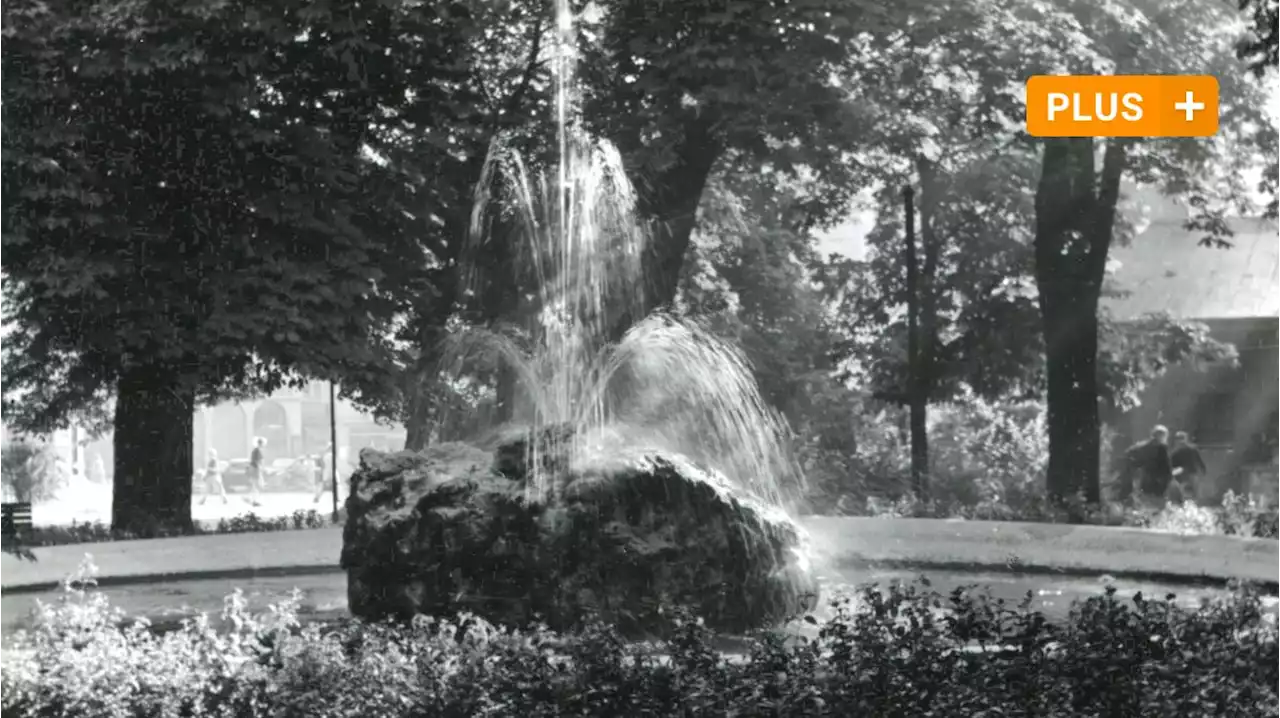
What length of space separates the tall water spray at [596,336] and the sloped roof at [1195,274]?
544 cm

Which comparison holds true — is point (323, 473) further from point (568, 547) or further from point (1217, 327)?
point (568, 547)

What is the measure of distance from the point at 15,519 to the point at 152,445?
2341mm

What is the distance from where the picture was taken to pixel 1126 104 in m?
13.4

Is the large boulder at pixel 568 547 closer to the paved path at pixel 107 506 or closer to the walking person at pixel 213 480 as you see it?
the paved path at pixel 107 506

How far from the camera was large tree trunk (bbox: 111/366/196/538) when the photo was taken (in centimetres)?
1460

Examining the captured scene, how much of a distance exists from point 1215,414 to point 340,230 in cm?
1296

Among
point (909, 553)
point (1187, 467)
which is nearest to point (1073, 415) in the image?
point (1187, 467)

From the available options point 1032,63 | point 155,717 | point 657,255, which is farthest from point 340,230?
point 155,717

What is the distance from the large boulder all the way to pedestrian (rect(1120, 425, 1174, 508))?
340 inches

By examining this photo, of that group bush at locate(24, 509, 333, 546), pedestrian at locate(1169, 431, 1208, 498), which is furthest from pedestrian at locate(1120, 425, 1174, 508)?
bush at locate(24, 509, 333, 546)

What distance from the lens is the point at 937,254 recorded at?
19.4 metres

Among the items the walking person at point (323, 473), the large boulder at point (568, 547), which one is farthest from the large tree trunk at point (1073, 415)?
the walking person at point (323, 473)

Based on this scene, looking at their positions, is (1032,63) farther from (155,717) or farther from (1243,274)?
(155,717)

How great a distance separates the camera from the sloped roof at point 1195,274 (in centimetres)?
1775
